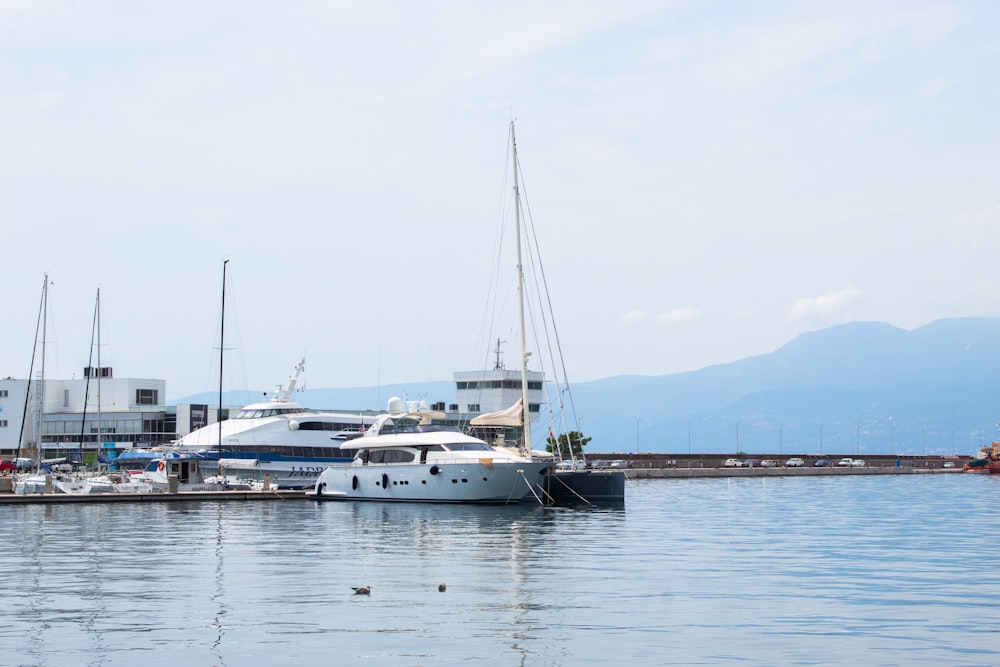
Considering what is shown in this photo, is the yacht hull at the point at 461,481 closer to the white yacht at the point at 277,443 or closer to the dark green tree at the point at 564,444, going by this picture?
the dark green tree at the point at 564,444

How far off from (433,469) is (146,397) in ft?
224

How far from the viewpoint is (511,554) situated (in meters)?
34.1

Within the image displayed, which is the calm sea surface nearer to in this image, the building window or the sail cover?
the sail cover

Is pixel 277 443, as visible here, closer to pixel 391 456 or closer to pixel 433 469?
pixel 391 456

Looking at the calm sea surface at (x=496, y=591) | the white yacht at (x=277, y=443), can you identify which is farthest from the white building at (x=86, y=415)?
the calm sea surface at (x=496, y=591)

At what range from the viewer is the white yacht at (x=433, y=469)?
54.2 meters

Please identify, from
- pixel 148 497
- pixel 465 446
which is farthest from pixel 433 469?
pixel 148 497

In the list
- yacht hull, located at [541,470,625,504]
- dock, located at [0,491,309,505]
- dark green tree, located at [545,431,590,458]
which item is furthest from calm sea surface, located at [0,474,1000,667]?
dark green tree, located at [545,431,590,458]

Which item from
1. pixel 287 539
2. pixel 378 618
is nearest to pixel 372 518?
pixel 287 539

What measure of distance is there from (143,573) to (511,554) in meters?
10.5

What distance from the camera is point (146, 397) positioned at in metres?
115

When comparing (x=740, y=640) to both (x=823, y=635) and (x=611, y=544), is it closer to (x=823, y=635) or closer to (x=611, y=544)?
(x=823, y=635)

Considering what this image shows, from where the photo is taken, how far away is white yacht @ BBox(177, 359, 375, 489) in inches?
2970

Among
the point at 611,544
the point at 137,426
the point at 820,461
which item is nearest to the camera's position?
the point at 611,544
